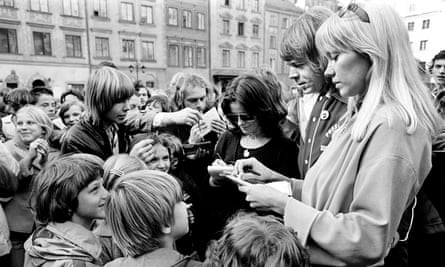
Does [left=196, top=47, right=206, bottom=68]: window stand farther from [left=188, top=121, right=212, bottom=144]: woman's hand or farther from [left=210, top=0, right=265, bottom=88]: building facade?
[left=188, top=121, right=212, bottom=144]: woman's hand

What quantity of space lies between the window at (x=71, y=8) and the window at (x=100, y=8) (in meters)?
1.21

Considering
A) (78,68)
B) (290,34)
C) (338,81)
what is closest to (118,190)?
(338,81)

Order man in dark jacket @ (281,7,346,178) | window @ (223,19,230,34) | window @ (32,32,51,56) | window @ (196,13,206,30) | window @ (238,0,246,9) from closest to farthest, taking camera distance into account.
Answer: man in dark jacket @ (281,7,346,178) < window @ (32,32,51,56) < window @ (196,13,206,30) < window @ (223,19,230,34) < window @ (238,0,246,9)

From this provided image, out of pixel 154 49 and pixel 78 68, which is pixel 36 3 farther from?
pixel 154 49

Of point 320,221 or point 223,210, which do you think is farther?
point 223,210

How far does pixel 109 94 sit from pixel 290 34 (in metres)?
1.46

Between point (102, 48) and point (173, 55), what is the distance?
5.81m

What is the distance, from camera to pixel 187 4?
26.6 metres

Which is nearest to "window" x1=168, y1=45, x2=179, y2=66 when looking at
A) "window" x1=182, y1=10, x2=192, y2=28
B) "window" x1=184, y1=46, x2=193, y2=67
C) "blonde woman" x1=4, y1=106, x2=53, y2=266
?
"window" x1=184, y1=46, x2=193, y2=67

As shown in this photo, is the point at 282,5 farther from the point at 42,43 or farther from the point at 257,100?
the point at 257,100

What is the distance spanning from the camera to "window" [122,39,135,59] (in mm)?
24034

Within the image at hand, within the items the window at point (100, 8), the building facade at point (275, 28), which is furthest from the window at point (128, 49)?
the building facade at point (275, 28)

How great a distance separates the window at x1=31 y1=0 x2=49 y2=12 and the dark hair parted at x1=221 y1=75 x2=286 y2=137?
76.0ft

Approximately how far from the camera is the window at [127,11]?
2398 cm
